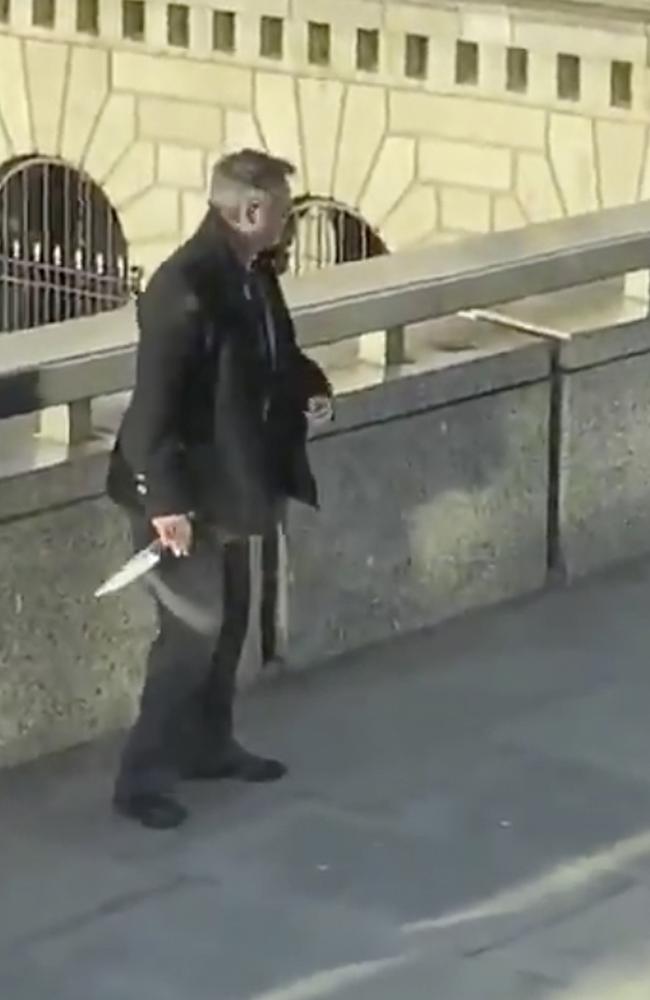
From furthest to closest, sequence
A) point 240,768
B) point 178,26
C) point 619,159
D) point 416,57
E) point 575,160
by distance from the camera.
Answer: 1. point 178,26
2. point 416,57
3. point 575,160
4. point 619,159
5. point 240,768

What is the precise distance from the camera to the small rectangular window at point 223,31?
18.4 meters

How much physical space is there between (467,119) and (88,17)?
2994 millimetres

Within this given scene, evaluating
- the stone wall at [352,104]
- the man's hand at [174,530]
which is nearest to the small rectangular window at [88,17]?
the stone wall at [352,104]

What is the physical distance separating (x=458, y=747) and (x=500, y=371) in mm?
1431

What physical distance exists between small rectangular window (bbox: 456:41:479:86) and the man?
30.5ft

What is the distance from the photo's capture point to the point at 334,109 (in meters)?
18.1

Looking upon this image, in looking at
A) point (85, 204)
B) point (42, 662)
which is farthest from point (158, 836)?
point (85, 204)

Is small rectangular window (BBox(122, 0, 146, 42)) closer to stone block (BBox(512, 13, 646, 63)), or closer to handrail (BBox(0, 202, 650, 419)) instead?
stone block (BBox(512, 13, 646, 63))

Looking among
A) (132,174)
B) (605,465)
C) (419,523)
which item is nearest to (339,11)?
(132,174)

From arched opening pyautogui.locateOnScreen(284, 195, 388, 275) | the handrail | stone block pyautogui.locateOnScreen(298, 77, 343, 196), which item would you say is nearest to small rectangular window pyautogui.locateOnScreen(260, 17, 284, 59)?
stone block pyautogui.locateOnScreen(298, 77, 343, 196)

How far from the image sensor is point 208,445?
7.76 meters

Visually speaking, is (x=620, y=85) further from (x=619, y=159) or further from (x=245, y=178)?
(x=245, y=178)

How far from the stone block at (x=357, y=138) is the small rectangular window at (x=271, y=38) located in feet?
1.80

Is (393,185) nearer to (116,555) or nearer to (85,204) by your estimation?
(85,204)
